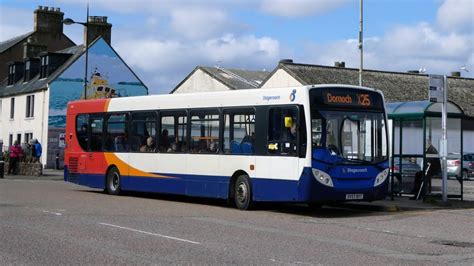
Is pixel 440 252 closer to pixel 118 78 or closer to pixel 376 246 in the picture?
pixel 376 246

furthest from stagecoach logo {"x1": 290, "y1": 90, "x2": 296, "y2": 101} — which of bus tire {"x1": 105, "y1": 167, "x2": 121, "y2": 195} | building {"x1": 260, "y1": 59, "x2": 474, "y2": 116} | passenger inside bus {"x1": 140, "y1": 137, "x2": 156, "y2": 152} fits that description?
building {"x1": 260, "y1": 59, "x2": 474, "y2": 116}

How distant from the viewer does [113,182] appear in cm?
2247

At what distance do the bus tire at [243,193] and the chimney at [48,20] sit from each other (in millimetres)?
45544

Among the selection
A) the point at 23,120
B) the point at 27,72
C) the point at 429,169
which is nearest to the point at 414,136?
the point at 429,169

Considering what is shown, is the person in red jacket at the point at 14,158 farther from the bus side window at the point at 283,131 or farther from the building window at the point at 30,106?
the bus side window at the point at 283,131

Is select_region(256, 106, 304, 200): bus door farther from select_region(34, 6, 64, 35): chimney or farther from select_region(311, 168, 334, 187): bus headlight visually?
select_region(34, 6, 64, 35): chimney

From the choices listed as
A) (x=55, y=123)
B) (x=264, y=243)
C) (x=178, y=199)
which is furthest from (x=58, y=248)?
(x=55, y=123)

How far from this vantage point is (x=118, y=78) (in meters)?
55.4

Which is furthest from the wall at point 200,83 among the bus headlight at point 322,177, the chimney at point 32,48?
the bus headlight at point 322,177

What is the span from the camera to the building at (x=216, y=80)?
175 ft

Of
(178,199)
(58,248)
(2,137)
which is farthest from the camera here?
(2,137)

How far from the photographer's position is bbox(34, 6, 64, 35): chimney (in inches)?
2317

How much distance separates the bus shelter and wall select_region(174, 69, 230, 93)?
1266 inches

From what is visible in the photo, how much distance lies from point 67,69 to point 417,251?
44.1 meters
